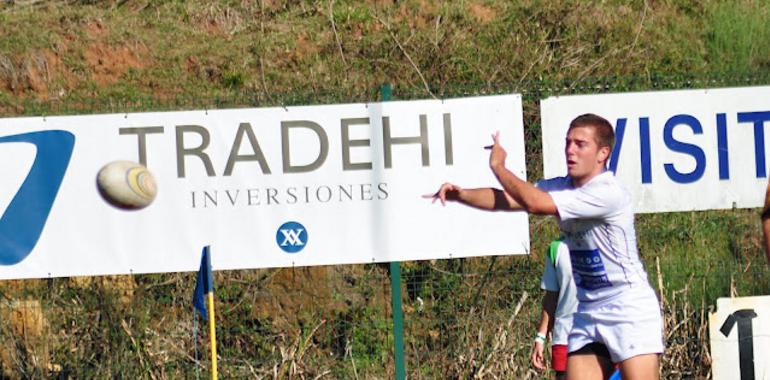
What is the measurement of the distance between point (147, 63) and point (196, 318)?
5.99 meters

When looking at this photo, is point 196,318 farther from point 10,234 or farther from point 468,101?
point 468,101

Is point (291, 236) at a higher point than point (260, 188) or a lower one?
lower

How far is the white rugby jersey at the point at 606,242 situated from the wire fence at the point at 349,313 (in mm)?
2630

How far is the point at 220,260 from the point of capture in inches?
348

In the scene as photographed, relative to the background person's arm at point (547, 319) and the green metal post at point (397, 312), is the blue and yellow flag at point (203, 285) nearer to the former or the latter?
the green metal post at point (397, 312)

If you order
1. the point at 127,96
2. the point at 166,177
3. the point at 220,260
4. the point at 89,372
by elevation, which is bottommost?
the point at 89,372

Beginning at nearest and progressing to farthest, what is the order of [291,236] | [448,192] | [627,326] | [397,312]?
1. [448,192]
2. [627,326]
3. [291,236]
4. [397,312]

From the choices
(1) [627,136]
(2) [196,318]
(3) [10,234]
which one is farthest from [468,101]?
(3) [10,234]

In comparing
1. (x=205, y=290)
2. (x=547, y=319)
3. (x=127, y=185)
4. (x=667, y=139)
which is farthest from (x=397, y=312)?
(x=667, y=139)

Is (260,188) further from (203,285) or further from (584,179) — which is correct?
(584,179)

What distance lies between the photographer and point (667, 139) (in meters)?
9.01

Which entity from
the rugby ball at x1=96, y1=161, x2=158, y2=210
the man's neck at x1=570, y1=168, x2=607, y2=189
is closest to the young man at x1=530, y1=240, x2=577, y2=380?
the man's neck at x1=570, y1=168, x2=607, y2=189

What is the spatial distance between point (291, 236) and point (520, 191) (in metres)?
3.19

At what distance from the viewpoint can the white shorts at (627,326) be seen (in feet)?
21.1
